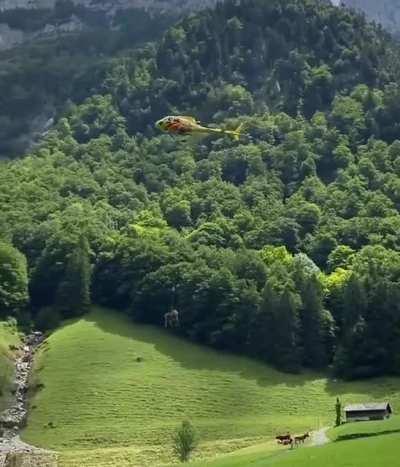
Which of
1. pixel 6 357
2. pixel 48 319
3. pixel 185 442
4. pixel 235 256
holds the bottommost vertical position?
pixel 185 442

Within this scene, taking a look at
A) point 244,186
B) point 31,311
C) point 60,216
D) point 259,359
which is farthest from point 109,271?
point 244,186

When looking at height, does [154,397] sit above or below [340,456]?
above

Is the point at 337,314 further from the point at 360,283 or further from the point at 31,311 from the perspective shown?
the point at 31,311

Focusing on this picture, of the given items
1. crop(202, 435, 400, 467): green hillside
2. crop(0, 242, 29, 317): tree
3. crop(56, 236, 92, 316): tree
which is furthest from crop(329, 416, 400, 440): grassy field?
crop(0, 242, 29, 317): tree

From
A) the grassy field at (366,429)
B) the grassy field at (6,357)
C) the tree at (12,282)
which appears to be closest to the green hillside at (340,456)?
the grassy field at (366,429)

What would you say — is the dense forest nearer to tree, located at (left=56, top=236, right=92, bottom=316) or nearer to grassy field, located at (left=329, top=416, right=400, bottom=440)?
tree, located at (left=56, top=236, right=92, bottom=316)

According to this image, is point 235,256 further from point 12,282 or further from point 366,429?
point 366,429

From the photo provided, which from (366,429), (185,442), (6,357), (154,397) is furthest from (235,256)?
(366,429)

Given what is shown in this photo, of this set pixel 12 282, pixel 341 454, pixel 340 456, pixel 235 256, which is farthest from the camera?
pixel 235 256

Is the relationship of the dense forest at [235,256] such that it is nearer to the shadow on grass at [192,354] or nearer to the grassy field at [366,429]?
the shadow on grass at [192,354]
